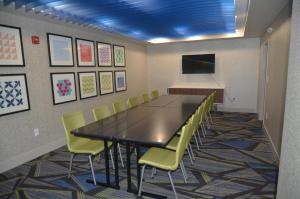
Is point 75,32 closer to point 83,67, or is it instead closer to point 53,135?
point 83,67

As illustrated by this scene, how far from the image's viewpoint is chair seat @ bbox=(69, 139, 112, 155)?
2.67 metres

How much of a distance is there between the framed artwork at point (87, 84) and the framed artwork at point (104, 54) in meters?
0.46

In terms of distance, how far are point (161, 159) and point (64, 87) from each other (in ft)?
8.85

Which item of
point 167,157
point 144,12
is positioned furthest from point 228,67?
point 167,157

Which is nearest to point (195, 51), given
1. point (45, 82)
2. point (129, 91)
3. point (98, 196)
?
point (129, 91)

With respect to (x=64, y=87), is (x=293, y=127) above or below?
below

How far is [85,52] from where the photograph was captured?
15.1 feet

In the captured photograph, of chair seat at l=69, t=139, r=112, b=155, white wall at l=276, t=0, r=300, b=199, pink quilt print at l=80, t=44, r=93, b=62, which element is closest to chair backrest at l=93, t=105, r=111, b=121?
chair seat at l=69, t=139, r=112, b=155

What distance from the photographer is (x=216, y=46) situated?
22.2 ft

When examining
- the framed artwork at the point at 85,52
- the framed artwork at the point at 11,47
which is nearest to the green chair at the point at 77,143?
the framed artwork at the point at 11,47

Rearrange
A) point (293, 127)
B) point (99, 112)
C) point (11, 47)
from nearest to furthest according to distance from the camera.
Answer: point (293, 127) < point (11, 47) < point (99, 112)

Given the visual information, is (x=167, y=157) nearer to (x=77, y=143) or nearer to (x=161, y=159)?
(x=161, y=159)

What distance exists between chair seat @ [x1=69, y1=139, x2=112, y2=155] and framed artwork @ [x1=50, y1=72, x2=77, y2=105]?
1361 mm

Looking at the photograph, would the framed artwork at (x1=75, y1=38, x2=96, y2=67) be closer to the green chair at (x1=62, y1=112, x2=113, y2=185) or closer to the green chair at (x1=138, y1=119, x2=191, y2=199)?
the green chair at (x1=62, y1=112, x2=113, y2=185)
